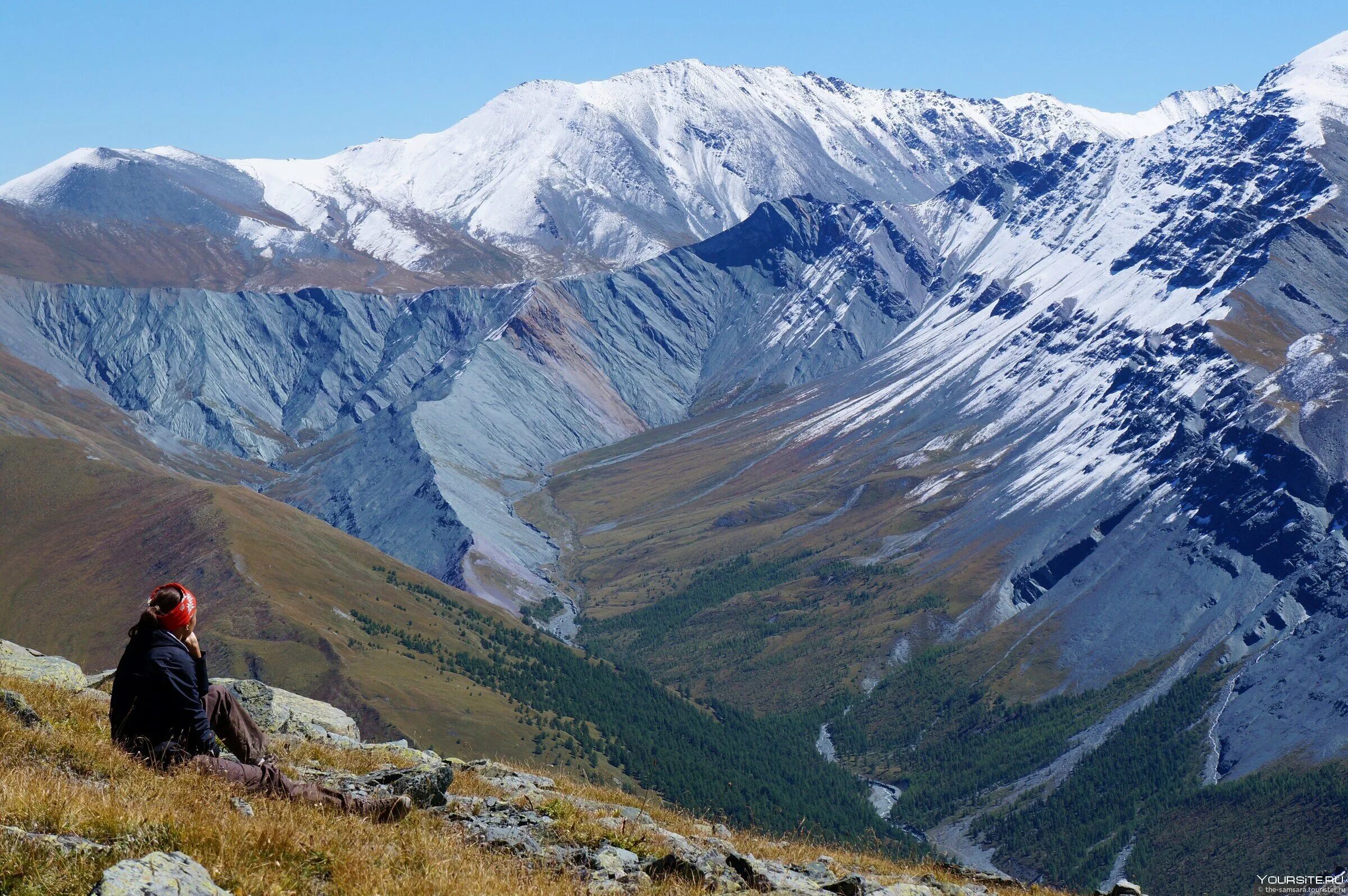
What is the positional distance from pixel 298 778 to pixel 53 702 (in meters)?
4.92

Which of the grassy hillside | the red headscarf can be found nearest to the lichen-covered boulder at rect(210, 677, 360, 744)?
the red headscarf

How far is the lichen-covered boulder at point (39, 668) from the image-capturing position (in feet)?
89.8

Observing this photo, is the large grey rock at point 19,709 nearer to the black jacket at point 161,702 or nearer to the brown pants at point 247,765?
the black jacket at point 161,702

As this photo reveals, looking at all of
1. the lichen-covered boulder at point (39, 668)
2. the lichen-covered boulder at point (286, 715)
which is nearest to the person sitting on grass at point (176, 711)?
the lichen-covered boulder at point (39, 668)

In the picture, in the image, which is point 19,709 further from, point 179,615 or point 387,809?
point 387,809

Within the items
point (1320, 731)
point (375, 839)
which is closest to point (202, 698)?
point (375, 839)

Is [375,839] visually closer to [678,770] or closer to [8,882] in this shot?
[8,882]

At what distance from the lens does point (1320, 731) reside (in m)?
198

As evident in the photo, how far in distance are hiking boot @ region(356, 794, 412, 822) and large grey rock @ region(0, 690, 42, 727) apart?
17.8ft

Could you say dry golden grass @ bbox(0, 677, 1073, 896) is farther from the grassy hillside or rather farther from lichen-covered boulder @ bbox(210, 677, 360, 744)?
the grassy hillside

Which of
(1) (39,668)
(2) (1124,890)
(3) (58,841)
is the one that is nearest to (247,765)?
(3) (58,841)

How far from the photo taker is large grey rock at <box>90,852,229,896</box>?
11.6m

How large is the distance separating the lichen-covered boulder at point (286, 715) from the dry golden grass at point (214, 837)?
9.73 meters

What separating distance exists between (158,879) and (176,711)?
526 centimetres
